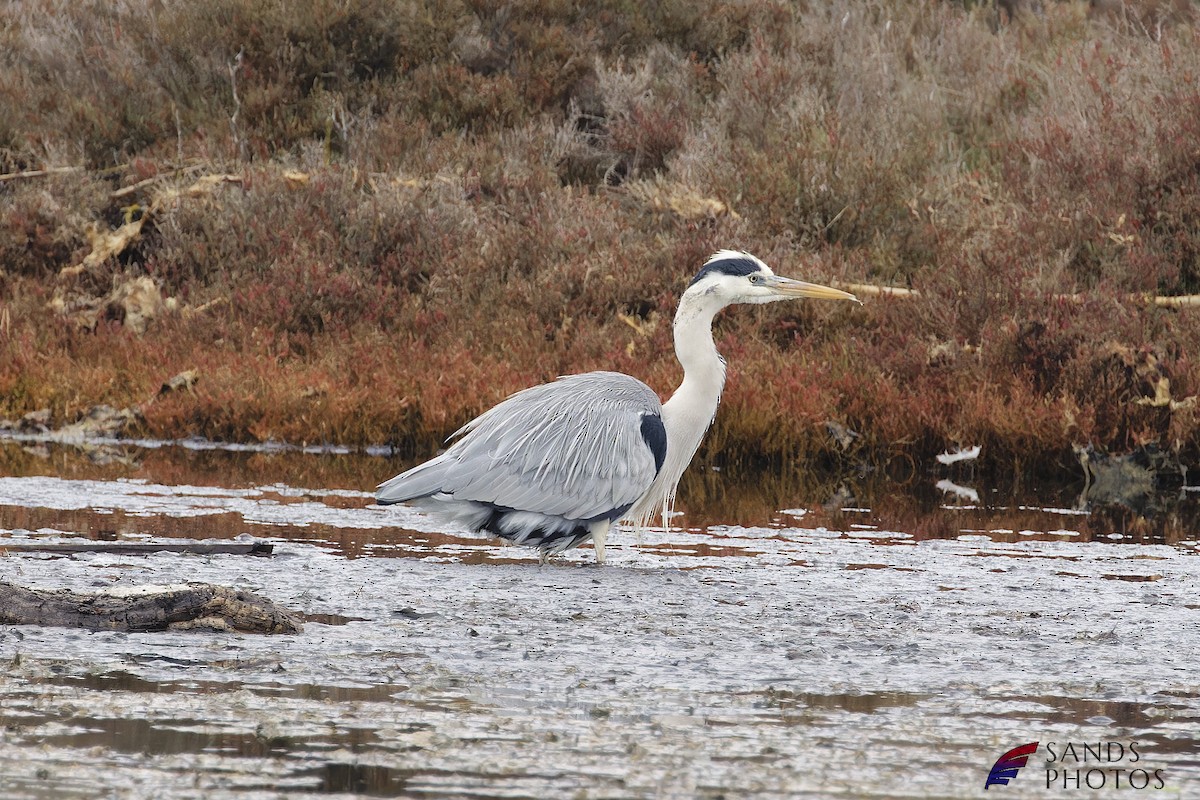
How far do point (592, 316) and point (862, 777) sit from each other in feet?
32.4

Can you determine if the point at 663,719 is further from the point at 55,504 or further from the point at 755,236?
the point at 755,236

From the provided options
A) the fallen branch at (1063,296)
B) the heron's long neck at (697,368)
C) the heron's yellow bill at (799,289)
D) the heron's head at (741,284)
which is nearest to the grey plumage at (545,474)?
the heron's long neck at (697,368)

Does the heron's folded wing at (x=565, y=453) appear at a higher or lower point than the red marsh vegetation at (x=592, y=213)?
lower

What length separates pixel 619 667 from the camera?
4.90 meters

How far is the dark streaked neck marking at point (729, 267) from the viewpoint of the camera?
8.01m

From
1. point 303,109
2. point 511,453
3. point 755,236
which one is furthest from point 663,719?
point 303,109

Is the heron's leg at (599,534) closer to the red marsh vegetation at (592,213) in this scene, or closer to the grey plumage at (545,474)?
the grey plumage at (545,474)

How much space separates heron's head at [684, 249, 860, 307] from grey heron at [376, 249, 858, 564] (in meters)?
0.30

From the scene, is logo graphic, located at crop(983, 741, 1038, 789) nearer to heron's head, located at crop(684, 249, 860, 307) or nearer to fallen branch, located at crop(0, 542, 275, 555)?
fallen branch, located at crop(0, 542, 275, 555)

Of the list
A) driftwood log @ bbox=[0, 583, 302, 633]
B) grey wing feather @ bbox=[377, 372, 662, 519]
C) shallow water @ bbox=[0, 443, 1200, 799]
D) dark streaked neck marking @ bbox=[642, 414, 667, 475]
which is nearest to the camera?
shallow water @ bbox=[0, 443, 1200, 799]

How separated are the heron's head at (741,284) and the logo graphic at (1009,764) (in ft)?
13.6

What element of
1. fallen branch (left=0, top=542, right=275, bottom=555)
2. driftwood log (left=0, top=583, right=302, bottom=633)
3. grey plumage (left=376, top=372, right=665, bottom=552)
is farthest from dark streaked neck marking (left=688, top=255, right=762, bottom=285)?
driftwood log (left=0, top=583, right=302, bottom=633)

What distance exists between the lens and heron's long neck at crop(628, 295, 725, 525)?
7738 millimetres

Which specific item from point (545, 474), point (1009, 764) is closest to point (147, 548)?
point (545, 474)
